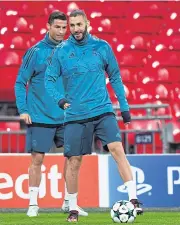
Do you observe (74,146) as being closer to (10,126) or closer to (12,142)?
(12,142)

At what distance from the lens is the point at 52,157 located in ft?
30.3

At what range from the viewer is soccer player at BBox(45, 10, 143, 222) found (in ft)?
21.9

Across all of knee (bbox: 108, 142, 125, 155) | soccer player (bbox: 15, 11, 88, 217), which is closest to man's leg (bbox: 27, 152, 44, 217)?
soccer player (bbox: 15, 11, 88, 217)

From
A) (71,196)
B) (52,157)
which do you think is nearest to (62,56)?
(71,196)

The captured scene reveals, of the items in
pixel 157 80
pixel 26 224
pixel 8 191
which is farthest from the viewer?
pixel 157 80

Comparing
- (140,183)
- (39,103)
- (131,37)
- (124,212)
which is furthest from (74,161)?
(131,37)

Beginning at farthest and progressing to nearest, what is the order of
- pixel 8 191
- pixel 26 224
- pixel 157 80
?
pixel 157 80
pixel 8 191
pixel 26 224

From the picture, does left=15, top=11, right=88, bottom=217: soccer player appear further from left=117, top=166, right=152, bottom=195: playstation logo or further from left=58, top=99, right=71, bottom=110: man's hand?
left=117, top=166, right=152, bottom=195: playstation logo

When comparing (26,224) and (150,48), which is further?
(150,48)

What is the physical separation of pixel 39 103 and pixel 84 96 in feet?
3.43

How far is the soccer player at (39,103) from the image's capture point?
24.8 ft

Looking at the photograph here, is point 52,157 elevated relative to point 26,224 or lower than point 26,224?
elevated

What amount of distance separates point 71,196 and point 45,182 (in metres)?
2.32

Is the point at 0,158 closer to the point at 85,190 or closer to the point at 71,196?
the point at 85,190
